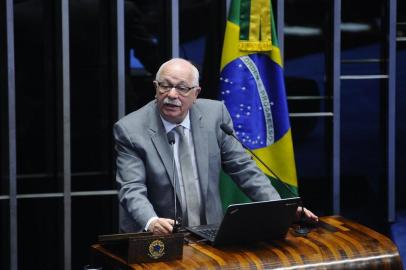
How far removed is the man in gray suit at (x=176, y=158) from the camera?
3928 mm

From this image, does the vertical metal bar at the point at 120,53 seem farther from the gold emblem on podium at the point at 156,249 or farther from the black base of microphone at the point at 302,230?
the gold emblem on podium at the point at 156,249

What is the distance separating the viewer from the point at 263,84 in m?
5.55

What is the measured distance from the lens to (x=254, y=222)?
357 cm

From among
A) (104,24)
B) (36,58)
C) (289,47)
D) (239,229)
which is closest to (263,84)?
(289,47)

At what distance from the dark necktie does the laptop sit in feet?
1.10

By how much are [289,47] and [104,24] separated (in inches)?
50.9

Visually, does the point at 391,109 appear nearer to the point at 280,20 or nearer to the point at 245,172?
the point at 280,20

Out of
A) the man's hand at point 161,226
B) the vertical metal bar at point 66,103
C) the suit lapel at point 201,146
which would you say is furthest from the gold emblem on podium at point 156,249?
the vertical metal bar at point 66,103

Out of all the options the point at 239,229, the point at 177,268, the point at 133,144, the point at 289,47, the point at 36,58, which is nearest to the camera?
the point at 177,268

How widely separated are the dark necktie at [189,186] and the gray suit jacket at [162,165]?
0.13ft

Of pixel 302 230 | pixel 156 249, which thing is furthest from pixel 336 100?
pixel 156 249

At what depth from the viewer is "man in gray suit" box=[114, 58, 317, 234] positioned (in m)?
3.93

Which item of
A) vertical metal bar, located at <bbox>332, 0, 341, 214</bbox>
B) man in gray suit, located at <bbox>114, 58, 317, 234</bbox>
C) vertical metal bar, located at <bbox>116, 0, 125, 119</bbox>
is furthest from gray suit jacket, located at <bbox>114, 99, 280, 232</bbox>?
vertical metal bar, located at <bbox>332, 0, 341, 214</bbox>

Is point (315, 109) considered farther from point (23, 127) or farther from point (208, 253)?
point (208, 253)
